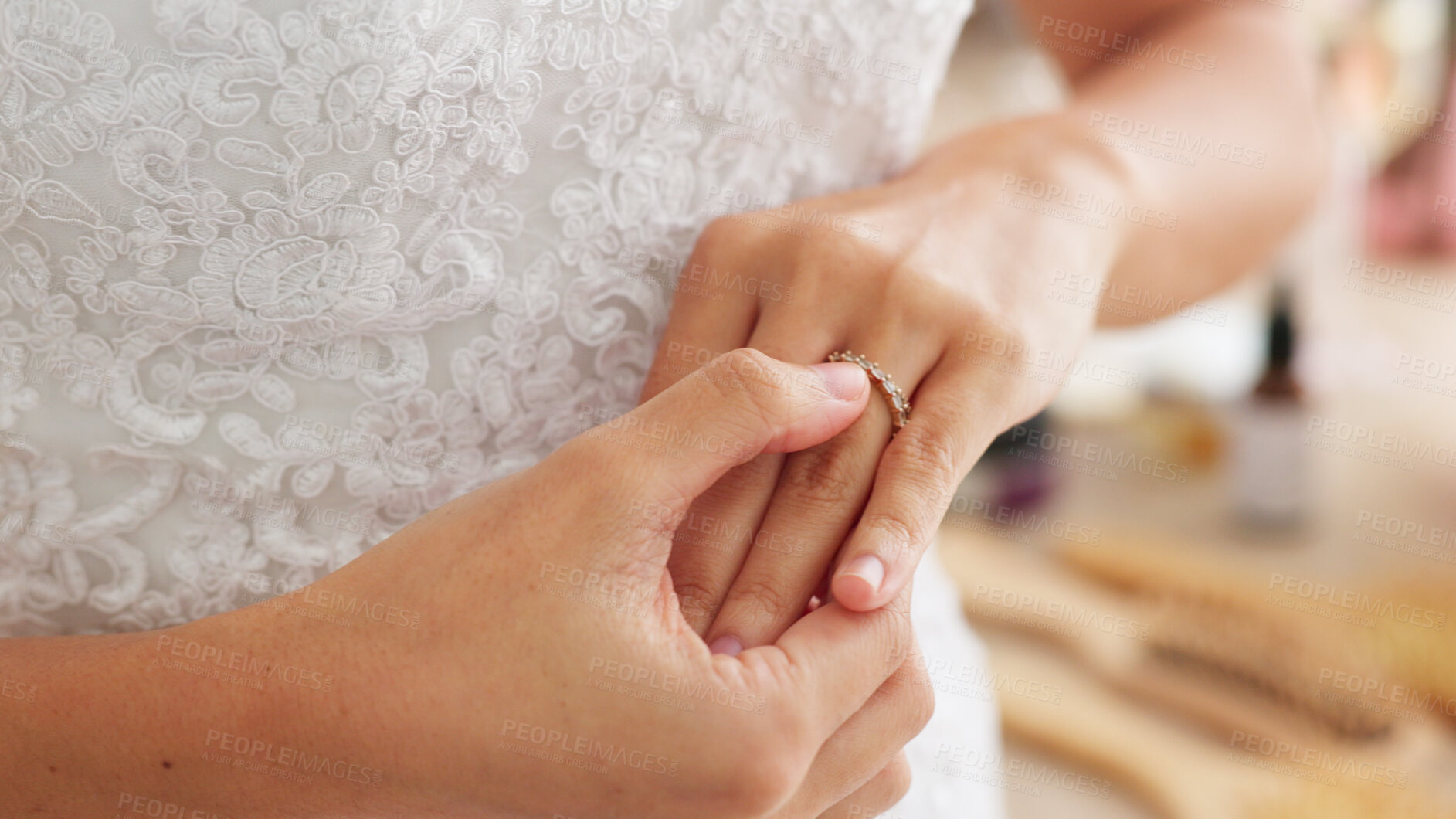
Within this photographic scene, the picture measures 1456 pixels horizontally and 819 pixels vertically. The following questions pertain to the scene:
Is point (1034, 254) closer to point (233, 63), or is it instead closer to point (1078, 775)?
point (233, 63)

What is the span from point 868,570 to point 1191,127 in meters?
0.48

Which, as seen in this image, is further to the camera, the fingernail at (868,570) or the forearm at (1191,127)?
the forearm at (1191,127)

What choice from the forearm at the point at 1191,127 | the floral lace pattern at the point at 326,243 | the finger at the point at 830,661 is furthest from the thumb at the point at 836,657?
the forearm at the point at 1191,127

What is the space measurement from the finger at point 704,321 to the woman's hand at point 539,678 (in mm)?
85

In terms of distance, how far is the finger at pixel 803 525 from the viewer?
46 centimetres

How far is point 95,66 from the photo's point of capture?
411 mm

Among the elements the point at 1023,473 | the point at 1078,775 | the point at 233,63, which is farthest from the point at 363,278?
the point at 1023,473

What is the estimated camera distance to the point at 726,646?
440 mm

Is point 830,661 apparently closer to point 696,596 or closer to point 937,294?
point 696,596

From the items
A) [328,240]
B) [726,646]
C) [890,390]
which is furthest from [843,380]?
[328,240]

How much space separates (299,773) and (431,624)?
0.11 meters

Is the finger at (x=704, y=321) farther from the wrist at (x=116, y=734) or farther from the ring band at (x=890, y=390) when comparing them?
the wrist at (x=116, y=734)

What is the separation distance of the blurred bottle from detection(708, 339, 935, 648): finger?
1.39m

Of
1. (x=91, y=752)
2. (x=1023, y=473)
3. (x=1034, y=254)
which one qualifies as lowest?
(x=1023, y=473)
